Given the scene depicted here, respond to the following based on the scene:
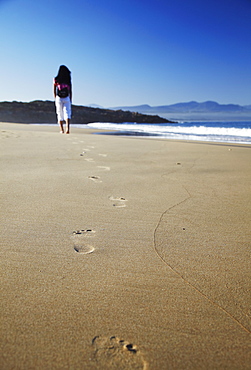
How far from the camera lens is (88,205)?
1691 millimetres

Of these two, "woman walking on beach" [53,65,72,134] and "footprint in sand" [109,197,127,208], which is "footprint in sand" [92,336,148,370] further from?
"woman walking on beach" [53,65,72,134]

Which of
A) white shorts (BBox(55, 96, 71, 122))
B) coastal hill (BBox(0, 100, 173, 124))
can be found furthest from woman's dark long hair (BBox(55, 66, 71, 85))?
coastal hill (BBox(0, 100, 173, 124))

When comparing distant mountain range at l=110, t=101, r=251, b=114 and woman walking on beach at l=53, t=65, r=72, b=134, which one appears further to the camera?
distant mountain range at l=110, t=101, r=251, b=114

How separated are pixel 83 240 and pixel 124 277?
32 cm

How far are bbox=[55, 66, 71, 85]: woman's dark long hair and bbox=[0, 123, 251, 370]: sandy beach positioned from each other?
5.54 meters

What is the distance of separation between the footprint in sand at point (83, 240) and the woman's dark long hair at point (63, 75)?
6396mm

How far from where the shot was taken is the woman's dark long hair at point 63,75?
22.8 ft

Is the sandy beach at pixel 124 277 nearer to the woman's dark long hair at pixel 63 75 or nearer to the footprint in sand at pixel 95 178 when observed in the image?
the footprint in sand at pixel 95 178

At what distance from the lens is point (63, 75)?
22.8ft

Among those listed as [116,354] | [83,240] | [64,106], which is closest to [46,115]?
[64,106]

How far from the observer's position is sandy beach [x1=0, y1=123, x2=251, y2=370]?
2.29ft

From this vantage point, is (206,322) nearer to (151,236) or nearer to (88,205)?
(151,236)

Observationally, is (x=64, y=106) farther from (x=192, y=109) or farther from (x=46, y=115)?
(x=192, y=109)

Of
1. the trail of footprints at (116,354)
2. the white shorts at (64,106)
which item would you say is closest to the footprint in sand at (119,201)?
the trail of footprints at (116,354)
